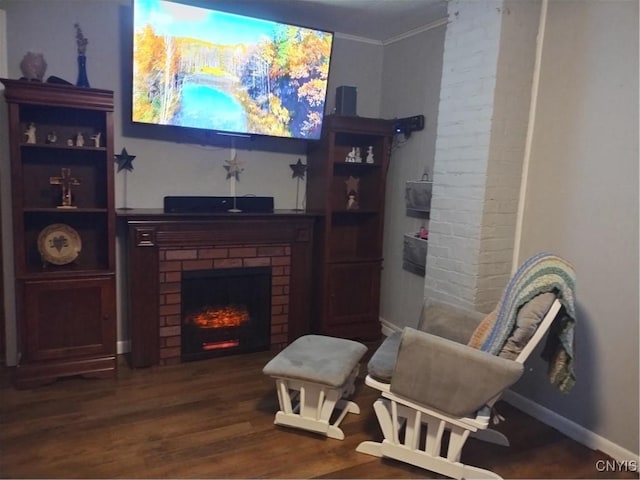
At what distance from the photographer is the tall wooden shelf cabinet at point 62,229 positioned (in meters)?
2.61

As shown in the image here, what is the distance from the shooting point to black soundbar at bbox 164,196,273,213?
10.5 feet

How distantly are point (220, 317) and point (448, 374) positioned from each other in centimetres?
185

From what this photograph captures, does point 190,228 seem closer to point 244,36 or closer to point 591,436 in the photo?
point 244,36

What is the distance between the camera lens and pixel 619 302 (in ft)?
7.25

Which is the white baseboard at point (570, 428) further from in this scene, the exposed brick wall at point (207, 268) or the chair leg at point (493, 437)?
the exposed brick wall at point (207, 268)

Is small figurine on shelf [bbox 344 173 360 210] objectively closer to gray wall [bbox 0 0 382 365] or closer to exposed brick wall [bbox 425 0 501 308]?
gray wall [bbox 0 0 382 365]

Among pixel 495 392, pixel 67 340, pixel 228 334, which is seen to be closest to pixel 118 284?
pixel 67 340

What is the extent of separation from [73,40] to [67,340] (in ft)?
Result: 6.08

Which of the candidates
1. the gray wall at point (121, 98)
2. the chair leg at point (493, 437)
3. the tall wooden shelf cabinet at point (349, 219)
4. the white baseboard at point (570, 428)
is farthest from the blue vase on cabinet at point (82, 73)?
the white baseboard at point (570, 428)

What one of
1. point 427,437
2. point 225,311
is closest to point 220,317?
point 225,311

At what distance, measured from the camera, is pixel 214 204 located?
3.32 metres

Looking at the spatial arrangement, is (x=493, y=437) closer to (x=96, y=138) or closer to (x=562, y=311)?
(x=562, y=311)

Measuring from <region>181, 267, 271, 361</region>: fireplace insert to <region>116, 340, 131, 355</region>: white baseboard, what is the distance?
432 millimetres

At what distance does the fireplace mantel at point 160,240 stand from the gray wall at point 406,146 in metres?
0.82
